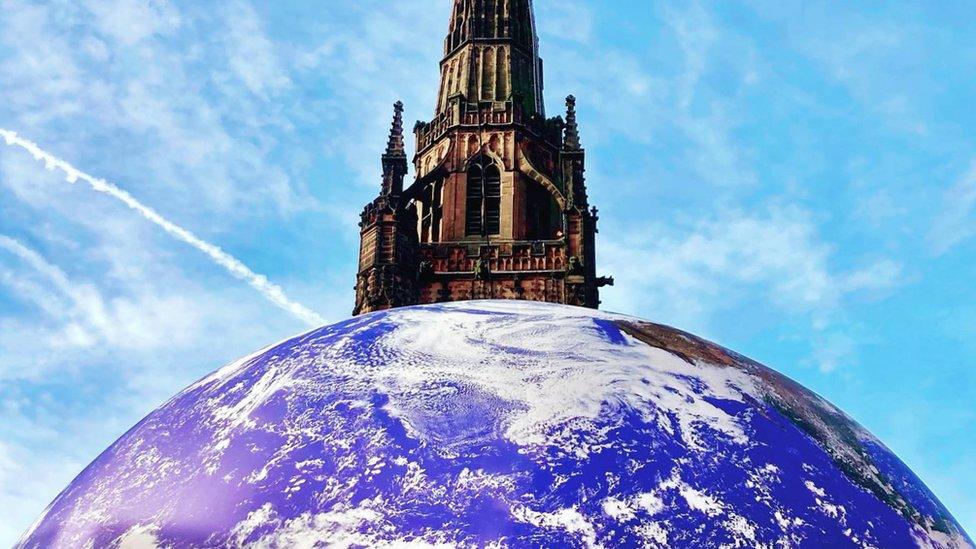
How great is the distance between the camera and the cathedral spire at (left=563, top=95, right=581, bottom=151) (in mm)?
44125

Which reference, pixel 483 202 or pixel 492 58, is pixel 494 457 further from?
pixel 492 58

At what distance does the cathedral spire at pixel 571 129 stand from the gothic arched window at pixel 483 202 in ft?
12.2

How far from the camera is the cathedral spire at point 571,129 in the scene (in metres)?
44.1

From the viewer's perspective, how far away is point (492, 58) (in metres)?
46.6

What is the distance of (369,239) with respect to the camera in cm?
3959

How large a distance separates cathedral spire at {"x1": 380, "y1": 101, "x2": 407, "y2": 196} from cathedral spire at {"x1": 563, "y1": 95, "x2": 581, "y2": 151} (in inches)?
290

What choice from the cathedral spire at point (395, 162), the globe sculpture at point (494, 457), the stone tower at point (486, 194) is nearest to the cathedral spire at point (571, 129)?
the stone tower at point (486, 194)

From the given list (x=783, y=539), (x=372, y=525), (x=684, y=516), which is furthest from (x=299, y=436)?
(x=783, y=539)

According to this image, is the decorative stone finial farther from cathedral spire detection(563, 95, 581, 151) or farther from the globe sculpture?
the globe sculpture

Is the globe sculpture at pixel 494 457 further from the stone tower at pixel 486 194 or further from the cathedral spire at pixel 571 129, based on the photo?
the cathedral spire at pixel 571 129

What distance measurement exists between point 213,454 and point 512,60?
141 feet

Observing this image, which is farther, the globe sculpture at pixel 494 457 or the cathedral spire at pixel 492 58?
the cathedral spire at pixel 492 58

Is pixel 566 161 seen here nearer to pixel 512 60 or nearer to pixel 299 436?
pixel 512 60

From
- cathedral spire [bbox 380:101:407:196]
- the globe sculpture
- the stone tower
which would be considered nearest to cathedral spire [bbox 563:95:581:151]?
the stone tower
